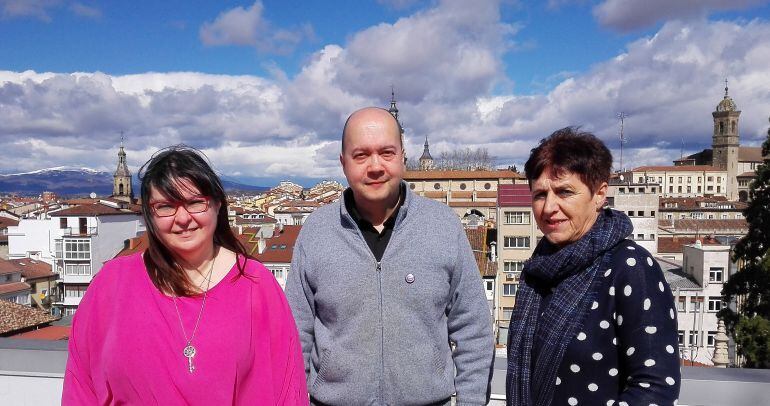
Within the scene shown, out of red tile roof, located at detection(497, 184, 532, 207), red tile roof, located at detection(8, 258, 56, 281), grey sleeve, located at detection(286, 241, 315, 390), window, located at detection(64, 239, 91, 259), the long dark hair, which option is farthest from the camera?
window, located at detection(64, 239, 91, 259)

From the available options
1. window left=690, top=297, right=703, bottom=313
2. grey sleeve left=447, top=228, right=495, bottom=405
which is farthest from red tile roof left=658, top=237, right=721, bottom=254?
grey sleeve left=447, top=228, right=495, bottom=405

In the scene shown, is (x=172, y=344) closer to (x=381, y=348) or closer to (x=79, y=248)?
(x=381, y=348)

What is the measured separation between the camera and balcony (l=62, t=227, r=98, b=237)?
27.3 m

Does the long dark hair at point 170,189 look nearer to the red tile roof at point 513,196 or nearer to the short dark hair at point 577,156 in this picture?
the short dark hair at point 577,156

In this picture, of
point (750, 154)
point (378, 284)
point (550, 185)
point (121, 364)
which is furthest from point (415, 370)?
point (750, 154)

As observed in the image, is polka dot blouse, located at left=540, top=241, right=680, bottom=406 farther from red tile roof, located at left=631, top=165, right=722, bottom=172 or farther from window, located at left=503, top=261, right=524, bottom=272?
red tile roof, located at left=631, top=165, right=722, bottom=172

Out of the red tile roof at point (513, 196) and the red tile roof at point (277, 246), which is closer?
the red tile roof at point (513, 196)

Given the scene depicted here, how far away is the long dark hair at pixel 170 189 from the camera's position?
1586mm

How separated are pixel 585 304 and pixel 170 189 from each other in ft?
4.12

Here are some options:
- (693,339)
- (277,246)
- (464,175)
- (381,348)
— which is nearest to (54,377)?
(381,348)

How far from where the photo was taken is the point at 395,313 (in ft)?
6.26

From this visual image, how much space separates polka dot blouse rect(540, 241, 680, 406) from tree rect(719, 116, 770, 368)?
12.7 metres

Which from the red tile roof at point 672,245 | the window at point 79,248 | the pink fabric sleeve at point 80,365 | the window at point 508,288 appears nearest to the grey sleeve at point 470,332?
the pink fabric sleeve at point 80,365

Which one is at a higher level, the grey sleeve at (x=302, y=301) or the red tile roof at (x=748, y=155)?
the red tile roof at (x=748, y=155)
